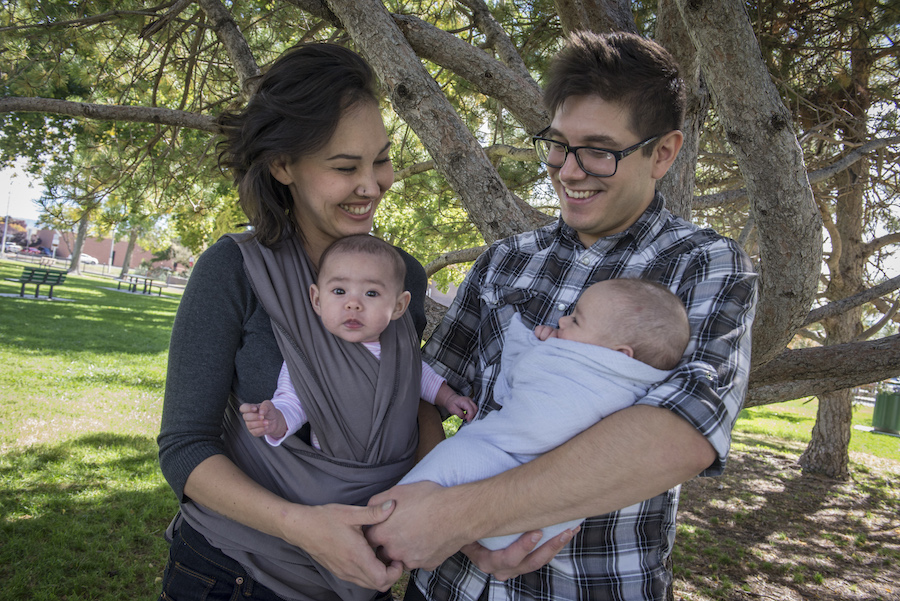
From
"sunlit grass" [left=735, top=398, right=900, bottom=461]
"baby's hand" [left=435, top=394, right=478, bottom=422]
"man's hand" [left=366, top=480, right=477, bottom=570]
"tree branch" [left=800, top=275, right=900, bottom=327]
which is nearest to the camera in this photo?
"man's hand" [left=366, top=480, right=477, bottom=570]

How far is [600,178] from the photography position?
5.39 ft

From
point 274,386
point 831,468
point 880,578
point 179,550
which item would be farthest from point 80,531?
point 831,468

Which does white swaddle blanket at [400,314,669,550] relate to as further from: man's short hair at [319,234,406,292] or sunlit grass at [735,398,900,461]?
sunlit grass at [735,398,900,461]

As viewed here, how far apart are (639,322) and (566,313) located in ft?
0.96

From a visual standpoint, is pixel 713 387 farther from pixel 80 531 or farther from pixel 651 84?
pixel 80 531

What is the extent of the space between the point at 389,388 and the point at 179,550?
0.68 m

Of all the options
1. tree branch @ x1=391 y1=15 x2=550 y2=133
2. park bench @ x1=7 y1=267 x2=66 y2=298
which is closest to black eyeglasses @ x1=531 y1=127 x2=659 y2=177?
tree branch @ x1=391 y1=15 x2=550 y2=133

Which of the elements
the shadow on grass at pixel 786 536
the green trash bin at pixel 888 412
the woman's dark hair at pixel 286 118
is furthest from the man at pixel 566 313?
the green trash bin at pixel 888 412

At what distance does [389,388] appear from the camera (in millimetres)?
1664

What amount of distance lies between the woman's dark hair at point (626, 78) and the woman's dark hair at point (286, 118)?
1.94ft

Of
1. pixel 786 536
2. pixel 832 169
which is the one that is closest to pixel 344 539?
pixel 832 169

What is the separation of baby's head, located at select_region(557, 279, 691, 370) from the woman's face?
74 centimetres

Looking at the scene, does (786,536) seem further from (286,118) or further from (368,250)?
→ (286,118)

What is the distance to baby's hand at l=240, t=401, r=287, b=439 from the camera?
1423mm
